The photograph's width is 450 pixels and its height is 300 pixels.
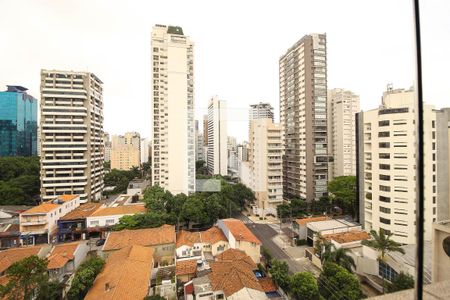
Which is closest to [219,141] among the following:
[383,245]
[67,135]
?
[67,135]

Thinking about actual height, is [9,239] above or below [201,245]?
below

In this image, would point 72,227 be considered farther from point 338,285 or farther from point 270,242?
point 338,285

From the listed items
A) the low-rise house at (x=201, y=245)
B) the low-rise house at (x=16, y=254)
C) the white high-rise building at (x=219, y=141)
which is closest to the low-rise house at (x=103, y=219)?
the low-rise house at (x=16, y=254)

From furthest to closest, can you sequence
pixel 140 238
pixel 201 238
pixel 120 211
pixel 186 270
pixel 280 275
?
pixel 120 211, pixel 201 238, pixel 140 238, pixel 186 270, pixel 280 275

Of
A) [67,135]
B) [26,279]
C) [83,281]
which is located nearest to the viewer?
[26,279]

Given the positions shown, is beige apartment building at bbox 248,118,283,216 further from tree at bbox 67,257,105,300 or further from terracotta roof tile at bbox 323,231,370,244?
tree at bbox 67,257,105,300

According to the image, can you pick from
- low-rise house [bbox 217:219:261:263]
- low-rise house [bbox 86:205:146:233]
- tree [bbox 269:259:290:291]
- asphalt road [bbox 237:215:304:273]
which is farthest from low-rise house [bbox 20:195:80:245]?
tree [bbox 269:259:290:291]
